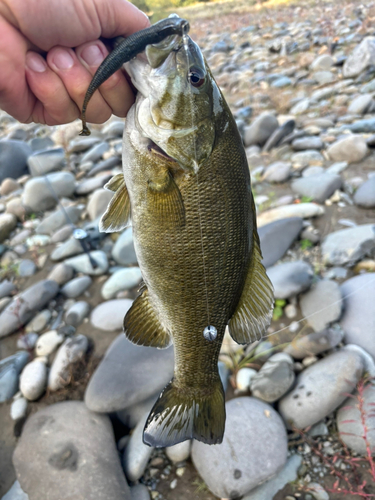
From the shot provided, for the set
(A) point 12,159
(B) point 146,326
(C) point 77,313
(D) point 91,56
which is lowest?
(C) point 77,313

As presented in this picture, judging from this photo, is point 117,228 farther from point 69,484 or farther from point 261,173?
point 261,173

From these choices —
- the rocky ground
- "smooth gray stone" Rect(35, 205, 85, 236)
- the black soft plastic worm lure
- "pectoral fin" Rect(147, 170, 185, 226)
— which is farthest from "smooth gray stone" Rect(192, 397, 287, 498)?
"smooth gray stone" Rect(35, 205, 85, 236)

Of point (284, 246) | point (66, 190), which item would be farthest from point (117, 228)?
point (66, 190)

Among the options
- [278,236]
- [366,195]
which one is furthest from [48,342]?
[366,195]

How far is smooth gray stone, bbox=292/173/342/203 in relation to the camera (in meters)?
4.49

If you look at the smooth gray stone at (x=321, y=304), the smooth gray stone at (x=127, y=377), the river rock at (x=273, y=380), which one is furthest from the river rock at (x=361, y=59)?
the smooth gray stone at (x=127, y=377)

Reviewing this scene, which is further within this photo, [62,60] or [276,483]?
[276,483]

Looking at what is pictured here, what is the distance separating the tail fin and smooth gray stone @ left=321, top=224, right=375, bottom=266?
8.07ft

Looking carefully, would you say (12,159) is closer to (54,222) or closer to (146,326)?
(54,222)

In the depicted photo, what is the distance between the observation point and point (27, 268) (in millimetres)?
4773

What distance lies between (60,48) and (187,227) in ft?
3.47

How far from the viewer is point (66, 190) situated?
6055mm

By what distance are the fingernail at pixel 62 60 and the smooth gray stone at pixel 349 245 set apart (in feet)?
10.1

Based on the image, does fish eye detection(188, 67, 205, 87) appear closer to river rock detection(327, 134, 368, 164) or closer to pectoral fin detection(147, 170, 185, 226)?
pectoral fin detection(147, 170, 185, 226)
